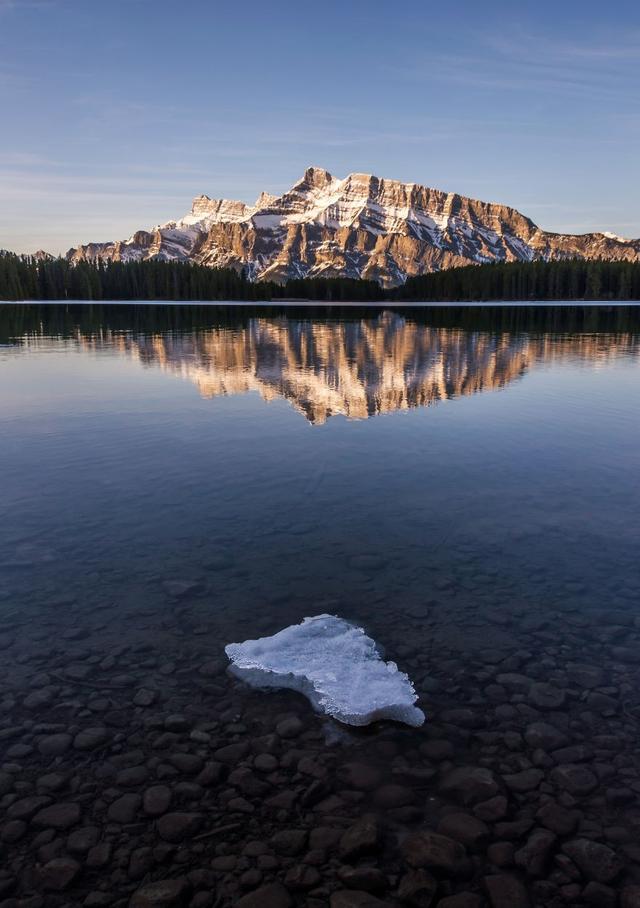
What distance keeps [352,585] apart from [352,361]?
119ft

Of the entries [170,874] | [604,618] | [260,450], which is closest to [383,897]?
[170,874]

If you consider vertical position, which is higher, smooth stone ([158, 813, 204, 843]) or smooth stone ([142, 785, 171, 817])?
smooth stone ([142, 785, 171, 817])

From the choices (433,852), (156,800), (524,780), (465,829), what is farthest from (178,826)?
(524,780)

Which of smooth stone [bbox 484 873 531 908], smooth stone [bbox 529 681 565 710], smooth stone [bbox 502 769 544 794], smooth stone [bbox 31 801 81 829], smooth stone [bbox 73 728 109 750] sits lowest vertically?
smooth stone [bbox 484 873 531 908]

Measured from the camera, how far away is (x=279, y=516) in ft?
49.2

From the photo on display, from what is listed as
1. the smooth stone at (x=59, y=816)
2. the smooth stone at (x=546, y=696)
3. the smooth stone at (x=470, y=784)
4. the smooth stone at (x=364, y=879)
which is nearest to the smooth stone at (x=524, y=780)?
the smooth stone at (x=470, y=784)

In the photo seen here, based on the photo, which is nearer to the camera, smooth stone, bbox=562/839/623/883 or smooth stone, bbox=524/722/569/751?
smooth stone, bbox=562/839/623/883

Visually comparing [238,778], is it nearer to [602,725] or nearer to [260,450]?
[602,725]

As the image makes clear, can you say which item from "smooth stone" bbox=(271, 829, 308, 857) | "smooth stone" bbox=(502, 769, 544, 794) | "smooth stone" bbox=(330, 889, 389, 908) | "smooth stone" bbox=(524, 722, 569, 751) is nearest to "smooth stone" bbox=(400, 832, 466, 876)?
"smooth stone" bbox=(330, 889, 389, 908)

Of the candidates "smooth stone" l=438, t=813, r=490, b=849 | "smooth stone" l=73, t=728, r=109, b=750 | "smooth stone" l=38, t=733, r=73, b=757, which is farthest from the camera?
"smooth stone" l=73, t=728, r=109, b=750

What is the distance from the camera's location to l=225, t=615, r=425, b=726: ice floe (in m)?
8.44

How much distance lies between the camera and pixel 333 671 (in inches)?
363

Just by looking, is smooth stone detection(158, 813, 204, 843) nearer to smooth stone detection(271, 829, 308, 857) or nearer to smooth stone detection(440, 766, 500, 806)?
smooth stone detection(271, 829, 308, 857)

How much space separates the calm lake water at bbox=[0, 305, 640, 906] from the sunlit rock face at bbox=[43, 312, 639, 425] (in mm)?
4822
